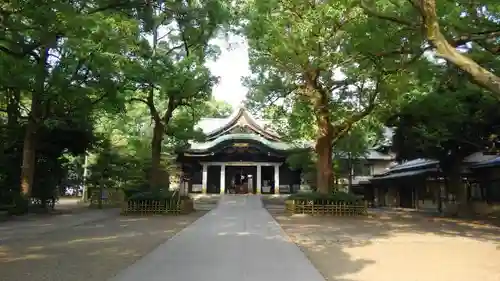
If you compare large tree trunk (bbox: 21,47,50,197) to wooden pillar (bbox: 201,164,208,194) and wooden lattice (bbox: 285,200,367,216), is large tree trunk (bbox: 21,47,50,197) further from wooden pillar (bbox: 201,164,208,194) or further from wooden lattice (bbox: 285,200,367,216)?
wooden pillar (bbox: 201,164,208,194)

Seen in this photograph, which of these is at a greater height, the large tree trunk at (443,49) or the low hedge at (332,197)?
the large tree trunk at (443,49)

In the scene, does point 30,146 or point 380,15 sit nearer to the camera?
point 380,15

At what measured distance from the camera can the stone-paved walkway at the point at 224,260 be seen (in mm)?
7520

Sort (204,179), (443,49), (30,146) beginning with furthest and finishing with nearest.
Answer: (204,179) → (30,146) → (443,49)

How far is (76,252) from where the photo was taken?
10242mm

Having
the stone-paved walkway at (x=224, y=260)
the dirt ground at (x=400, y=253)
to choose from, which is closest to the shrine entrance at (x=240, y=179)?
the dirt ground at (x=400, y=253)

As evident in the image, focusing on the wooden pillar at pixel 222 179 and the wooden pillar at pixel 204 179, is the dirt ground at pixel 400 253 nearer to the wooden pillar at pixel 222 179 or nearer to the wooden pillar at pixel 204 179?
the wooden pillar at pixel 222 179

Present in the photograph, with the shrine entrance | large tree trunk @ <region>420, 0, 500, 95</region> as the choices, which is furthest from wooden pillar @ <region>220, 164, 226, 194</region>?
large tree trunk @ <region>420, 0, 500, 95</region>

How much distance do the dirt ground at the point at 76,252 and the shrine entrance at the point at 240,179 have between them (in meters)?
28.2

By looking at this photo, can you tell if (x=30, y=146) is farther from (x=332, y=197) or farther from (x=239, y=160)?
(x=239, y=160)

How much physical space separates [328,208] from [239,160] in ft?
62.6

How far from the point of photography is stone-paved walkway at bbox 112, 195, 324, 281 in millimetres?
7520

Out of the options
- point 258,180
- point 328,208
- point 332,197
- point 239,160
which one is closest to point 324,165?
point 332,197

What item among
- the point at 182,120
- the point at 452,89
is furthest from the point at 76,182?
the point at 452,89
